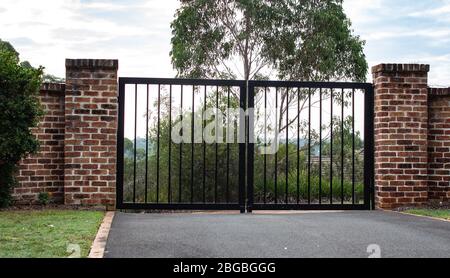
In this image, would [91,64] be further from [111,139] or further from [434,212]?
[434,212]

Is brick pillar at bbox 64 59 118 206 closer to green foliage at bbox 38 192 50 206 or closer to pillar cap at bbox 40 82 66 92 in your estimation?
pillar cap at bbox 40 82 66 92

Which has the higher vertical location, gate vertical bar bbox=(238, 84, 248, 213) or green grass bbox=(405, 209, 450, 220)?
gate vertical bar bbox=(238, 84, 248, 213)

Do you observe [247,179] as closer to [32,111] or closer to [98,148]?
[98,148]

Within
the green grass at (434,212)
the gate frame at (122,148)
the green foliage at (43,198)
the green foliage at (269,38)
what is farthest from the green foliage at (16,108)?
the green foliage at (269,38)

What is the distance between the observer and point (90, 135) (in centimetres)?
844

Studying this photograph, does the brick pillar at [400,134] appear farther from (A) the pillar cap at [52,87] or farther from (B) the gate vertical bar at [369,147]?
(A) the pillar cap at [52,87]

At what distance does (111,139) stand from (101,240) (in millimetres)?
3244

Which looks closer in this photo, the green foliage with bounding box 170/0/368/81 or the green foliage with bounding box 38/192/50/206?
the green foliage with bounding box 38/192/50/206

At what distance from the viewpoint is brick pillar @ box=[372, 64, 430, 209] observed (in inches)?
352

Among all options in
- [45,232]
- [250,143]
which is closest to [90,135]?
[250,143]

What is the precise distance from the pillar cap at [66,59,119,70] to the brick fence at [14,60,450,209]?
1 cm

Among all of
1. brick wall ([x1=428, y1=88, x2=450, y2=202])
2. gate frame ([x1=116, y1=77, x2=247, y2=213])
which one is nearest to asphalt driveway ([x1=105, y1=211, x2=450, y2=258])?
gate frame ([x1=116, y1=77, x2=247, y2=213])

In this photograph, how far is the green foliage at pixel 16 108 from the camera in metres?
7.68

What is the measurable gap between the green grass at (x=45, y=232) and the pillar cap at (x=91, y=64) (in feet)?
6.80
